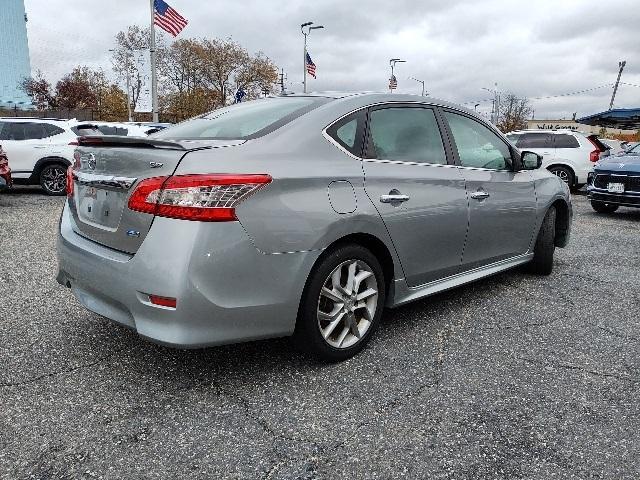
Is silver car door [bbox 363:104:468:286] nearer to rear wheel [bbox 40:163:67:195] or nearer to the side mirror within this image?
the side mirror

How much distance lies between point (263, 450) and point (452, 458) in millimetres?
778

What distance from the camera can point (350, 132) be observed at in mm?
3025

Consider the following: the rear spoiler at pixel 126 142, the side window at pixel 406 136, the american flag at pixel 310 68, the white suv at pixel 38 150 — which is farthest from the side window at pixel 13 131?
the american flag at pixel 310 68

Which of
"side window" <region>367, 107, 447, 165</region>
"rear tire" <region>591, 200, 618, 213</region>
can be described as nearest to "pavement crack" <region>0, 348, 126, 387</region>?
"side window" <region>367, 107, 447, 165</region>

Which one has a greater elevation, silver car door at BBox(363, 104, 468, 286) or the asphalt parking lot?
silver car door at BBox(363, 104, 468, 286)

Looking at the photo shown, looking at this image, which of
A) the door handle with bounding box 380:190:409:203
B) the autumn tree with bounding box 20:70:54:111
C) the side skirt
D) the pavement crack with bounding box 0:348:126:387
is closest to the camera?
the pavement crack with bounding box 0:348:126:387

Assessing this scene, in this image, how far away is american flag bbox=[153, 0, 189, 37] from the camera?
18547 millimetres

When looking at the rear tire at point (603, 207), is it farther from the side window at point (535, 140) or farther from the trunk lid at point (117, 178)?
the trunk lid at point (117, 178)

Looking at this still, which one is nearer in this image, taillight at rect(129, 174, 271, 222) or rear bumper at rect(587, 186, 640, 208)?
Result: taillight at rect(129, 174, 271, 222)

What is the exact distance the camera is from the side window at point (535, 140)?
1342 centimetres

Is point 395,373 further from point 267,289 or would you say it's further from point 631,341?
point 631,341

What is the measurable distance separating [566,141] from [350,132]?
12.1 metres

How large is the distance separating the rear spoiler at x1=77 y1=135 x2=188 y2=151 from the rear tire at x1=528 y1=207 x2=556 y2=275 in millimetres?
3483

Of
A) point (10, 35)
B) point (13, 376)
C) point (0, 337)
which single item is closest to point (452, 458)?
point (13, 376)
